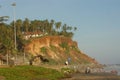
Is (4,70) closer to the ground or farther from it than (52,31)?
closer to the ground

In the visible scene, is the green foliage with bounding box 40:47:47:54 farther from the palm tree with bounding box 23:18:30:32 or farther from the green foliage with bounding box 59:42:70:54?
the palm tree with bounding box 23:18:30:32

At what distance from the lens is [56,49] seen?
15925cm

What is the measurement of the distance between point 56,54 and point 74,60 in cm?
1689

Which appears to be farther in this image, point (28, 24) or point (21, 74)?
point (28, 24)

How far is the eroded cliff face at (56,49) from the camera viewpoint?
14288cm

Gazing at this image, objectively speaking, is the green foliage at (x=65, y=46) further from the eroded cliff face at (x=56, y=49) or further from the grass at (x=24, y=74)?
the grass at (x=24, y=74)

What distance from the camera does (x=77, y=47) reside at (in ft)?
621

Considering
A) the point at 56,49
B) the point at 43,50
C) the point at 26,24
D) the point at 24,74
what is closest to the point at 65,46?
the point at 56,49

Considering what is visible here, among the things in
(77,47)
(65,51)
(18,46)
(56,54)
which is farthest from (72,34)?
(18,46)

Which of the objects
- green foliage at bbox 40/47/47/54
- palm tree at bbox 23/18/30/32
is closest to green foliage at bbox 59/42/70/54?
green foliage at bbox 40/47/47/54

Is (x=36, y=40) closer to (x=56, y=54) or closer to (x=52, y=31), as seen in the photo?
(x=56, y=54)

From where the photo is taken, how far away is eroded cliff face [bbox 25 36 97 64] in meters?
143

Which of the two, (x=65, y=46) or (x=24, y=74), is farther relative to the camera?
(x=65, y=46)

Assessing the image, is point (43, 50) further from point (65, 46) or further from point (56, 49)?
point (65, 46)
